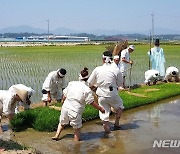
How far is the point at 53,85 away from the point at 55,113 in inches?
48.6

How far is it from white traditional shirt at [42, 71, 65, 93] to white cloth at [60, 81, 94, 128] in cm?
222

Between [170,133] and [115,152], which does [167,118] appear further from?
[115,152]

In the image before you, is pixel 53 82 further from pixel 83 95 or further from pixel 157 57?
pixel 157 57

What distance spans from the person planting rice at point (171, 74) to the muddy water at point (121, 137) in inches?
187

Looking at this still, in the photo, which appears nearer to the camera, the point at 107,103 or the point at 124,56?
the point at 107,103

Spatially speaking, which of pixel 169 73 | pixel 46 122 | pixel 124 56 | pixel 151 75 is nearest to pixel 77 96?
pixel 46 122

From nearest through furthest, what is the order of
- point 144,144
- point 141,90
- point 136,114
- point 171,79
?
point 144,144 < point 136,114 < point 141,90 < point 171,79

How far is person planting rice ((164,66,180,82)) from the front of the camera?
13703 mm

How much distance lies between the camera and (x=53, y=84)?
9.13 m

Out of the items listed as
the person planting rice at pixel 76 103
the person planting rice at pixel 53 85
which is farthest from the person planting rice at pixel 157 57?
the person planting rice at pixel 76 103

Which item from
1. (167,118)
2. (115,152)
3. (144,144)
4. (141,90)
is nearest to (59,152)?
(115,152)

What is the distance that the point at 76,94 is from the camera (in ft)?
22.1

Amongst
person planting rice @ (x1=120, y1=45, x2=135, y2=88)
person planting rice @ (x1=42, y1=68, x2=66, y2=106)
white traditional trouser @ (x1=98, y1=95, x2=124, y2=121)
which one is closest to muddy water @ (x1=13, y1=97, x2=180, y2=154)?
white traditional trouser @ (x1=98, y1=95, x2=124, y2=121)

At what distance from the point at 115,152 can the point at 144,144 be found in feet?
2.24
